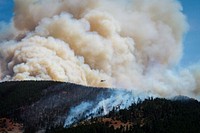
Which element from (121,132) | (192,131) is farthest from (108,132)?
(192,131)

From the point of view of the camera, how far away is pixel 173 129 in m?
199

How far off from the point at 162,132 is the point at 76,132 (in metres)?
37.5

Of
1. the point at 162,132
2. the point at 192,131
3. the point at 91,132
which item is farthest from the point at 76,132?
the point at 192,131

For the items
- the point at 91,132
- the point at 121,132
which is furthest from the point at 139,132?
the point at 91,132

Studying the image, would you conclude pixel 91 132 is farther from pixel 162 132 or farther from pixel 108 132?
pixel 162 132

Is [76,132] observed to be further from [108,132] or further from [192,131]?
[192,131]

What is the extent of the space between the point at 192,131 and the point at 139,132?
74.2ft

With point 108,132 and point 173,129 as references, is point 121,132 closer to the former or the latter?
point 108,132

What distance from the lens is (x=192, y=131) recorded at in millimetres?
195125

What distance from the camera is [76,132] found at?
19688 centimetres

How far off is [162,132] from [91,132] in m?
31.1

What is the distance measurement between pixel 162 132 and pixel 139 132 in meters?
10.5

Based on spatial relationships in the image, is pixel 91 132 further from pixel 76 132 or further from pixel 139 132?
pixel 139 132

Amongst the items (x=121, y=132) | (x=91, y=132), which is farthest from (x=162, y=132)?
(x=91, y=132)
